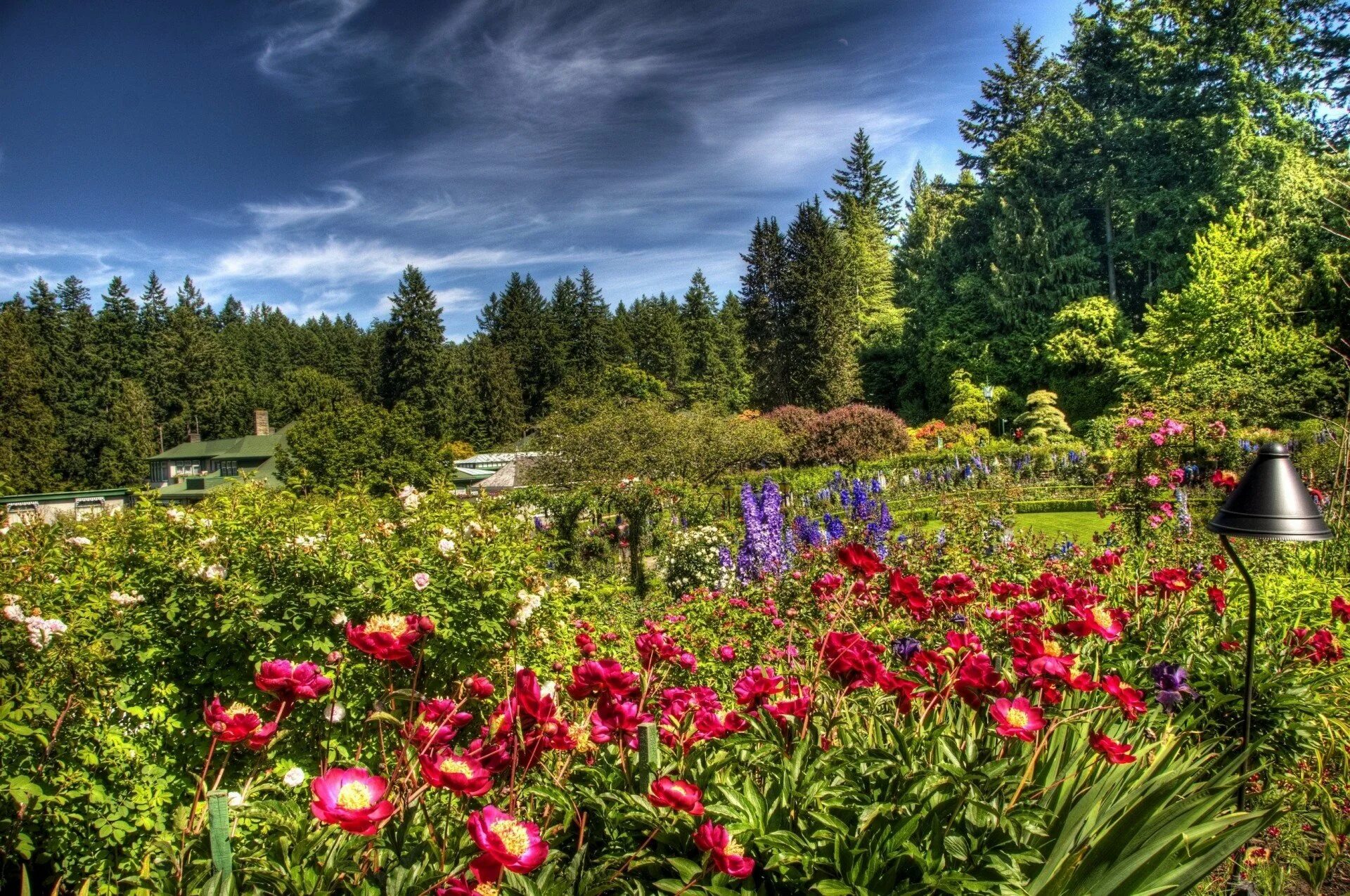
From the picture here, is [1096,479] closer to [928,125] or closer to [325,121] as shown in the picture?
[928,125]

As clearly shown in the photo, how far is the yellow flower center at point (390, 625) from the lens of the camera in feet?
4.37

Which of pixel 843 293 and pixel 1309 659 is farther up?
pixel 843 293

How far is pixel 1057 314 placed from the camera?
24734 millimetres

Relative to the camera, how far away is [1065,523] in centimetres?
1066

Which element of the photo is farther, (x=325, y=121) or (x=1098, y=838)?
(x=325, y=121)

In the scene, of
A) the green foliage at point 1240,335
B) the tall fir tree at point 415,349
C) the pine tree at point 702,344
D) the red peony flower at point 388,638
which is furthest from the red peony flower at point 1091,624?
the pine tree at point 702,344

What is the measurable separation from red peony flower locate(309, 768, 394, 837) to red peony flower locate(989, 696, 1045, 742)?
Answer: 1101 mm

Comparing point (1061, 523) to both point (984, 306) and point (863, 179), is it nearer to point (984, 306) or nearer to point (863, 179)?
point (984, 306)

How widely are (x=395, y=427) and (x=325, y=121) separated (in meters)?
16.4

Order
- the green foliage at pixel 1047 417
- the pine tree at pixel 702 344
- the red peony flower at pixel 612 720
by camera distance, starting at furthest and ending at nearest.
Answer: the pine tree at pixel 702 344, the green foliage at pixel 1047 417, the red peony flower at pixel 612 720

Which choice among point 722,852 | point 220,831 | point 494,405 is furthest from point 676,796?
point 494,405

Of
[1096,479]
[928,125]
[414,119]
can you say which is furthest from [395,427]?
[928,125]

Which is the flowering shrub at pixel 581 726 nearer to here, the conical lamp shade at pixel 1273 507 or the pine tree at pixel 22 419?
the conical lamp shade at pixel 1273 507

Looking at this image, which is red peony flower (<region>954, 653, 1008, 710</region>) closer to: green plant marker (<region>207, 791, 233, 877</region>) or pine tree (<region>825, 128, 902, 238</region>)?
green plant marker (<region>207, 791, 233, 877</region>)
